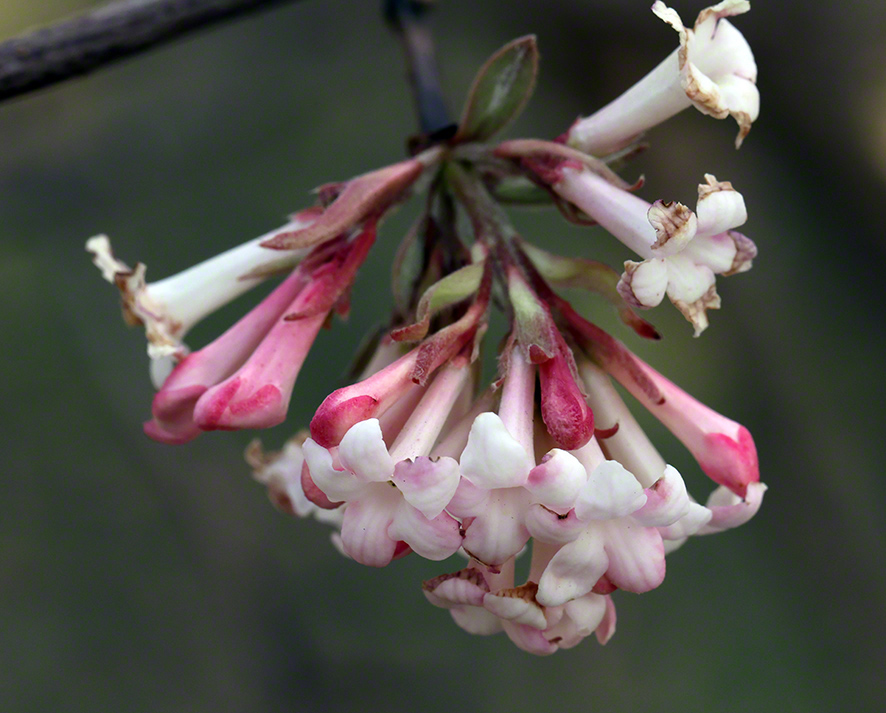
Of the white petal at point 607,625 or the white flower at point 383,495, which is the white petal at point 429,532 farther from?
the white petal at point 607,625

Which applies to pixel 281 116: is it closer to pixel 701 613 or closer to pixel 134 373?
pixel 134 373

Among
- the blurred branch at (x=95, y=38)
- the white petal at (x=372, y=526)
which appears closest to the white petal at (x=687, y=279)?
the white petal at (x=372, y=526)

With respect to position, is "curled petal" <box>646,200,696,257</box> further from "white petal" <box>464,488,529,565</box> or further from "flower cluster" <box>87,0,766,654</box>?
"white petal" <box>464,488,529,565</box>

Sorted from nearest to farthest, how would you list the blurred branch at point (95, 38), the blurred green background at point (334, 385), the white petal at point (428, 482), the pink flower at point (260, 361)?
the white petal at point (428, 482) < the pink flower at point (260, 361) < the blurred branch at point (95, 38) < the blurred green background at point (334, 385)

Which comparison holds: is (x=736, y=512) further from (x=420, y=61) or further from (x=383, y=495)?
(x=420, y=61)

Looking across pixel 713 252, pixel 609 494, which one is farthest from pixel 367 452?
pixel 713 252

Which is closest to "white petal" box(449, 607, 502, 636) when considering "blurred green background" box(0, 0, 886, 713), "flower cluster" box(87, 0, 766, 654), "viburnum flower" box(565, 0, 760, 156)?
"flower cluster" box(87, 0, 766, 654)

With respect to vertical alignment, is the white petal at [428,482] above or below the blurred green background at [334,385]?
above
